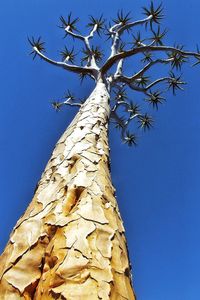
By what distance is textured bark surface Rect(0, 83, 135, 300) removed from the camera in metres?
1.58

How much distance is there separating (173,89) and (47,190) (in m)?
7.55

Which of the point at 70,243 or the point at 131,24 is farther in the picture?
the point at 131,24

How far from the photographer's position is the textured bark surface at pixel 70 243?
1.58 m

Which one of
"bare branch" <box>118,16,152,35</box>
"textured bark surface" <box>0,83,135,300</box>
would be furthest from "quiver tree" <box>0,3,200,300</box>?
"bare branch" <box>118,16,152,35</box>

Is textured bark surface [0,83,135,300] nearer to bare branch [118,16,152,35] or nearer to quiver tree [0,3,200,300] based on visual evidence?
quiver tree [0,3,200,300]

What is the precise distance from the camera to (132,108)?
10.8 metres

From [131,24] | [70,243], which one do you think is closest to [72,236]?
[70,243]

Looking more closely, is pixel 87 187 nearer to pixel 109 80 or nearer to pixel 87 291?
pixel 87 291

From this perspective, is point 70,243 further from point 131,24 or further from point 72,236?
point 131,24

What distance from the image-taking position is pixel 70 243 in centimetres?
181

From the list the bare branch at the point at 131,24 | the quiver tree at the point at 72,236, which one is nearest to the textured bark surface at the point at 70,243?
the quiver tree at the point at 72,236

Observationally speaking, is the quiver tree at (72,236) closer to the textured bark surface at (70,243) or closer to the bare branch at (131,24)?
the textured bark surface at (70,243)

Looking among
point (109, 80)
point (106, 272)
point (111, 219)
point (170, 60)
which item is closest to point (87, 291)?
point (106, 272)

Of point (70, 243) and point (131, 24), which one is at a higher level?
point (131, 24)
